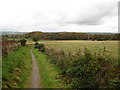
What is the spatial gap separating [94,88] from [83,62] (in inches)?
119

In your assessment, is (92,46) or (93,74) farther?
(92,46)

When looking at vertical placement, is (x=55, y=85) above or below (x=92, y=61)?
below

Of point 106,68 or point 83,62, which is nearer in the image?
point 106,68

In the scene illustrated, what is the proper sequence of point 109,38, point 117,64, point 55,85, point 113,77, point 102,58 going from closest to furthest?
1. point 113,77
2. point 55,85
3. point 117,64
4. point 102,58
5. point 109,38

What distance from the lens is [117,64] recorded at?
10.0 meters

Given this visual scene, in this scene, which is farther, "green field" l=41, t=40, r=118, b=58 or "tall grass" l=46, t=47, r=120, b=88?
"green field" l=41, t=40, r=118, b=58

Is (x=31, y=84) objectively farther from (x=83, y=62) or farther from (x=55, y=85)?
(x=83, y=62)

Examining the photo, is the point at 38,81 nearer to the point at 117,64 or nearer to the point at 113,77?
the point at 113,77

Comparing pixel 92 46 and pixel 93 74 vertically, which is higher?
pixel 92 46

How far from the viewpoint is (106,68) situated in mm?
9516

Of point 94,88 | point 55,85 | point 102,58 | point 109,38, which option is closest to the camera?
point 94,88

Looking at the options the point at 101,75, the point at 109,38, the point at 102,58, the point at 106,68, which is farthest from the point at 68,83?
the point at 109,38

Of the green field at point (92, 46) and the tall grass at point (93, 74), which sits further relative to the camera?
the green field at point (92, 46)

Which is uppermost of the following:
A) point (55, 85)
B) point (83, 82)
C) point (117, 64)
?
point (117, 64)
